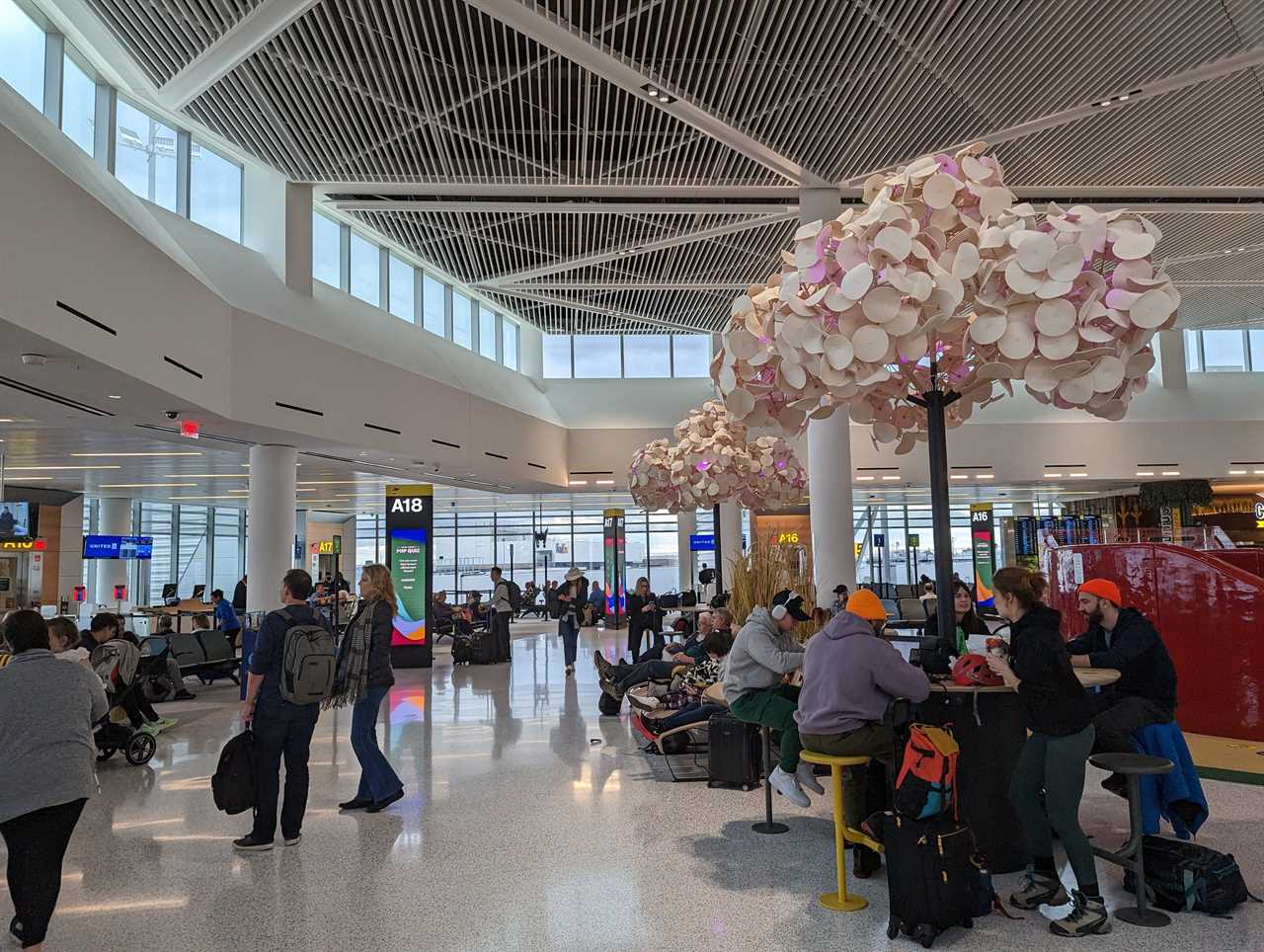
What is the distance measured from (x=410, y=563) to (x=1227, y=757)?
12.1 meters

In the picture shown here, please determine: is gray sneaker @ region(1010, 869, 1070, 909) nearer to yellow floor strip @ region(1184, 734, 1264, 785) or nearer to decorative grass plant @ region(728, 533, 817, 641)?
yellow floor strip @ region(1184, 734, 1264, 785)

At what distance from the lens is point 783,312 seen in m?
4.23

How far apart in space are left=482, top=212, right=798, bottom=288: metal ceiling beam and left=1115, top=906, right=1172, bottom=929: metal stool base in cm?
1108

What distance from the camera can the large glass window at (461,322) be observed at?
18.8 meters

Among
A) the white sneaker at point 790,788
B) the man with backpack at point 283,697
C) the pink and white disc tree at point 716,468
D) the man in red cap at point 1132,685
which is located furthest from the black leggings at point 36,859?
the pink and white disc tree at point 716,468

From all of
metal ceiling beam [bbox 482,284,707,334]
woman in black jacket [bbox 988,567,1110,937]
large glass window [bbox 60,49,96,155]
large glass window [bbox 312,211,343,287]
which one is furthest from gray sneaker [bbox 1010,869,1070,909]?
metal ceiling beam [bbox 482,284,707,334]

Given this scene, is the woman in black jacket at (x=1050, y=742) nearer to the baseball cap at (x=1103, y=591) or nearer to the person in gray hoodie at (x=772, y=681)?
the baseball cap at (x=1103, y=591)

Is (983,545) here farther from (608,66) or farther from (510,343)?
(608,66)

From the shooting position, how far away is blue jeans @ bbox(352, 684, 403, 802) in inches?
243

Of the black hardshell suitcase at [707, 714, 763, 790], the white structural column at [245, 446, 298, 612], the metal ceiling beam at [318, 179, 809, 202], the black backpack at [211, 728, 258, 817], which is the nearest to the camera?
the black backpack at [211, 728, 258, 817]

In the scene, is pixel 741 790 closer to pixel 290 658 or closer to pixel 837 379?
pixel 290 658

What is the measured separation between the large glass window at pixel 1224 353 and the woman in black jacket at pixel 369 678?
24792mm

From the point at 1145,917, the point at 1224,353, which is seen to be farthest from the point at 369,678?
the point at 1224,353

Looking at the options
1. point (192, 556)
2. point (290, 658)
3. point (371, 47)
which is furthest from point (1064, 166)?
point (192, 556)
